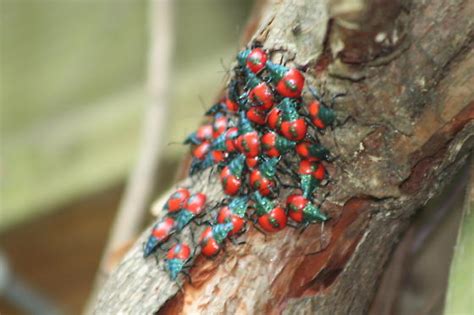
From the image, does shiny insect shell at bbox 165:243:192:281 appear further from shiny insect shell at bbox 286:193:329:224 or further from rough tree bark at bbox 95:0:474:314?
shiny insect shell at bbox 286:193:329:224

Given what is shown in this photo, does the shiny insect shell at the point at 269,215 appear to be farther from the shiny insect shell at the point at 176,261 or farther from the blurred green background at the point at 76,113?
the blurred green background at the point at 76,113

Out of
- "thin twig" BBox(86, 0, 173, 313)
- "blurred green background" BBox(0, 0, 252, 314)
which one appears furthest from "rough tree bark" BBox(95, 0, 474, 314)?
Result: "blurred green background" BBox(0, 0, 252, 314)

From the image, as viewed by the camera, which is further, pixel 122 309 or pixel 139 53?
pixel 139 53

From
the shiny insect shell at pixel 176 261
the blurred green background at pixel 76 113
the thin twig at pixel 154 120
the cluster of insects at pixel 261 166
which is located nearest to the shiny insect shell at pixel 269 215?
the cluster of insects at pixel 261 166

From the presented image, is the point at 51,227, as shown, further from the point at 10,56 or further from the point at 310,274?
the point at 310,274

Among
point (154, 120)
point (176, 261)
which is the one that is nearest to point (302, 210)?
point (176, 261)

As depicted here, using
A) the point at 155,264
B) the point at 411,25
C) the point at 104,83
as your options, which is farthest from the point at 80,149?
the point at 411,25
